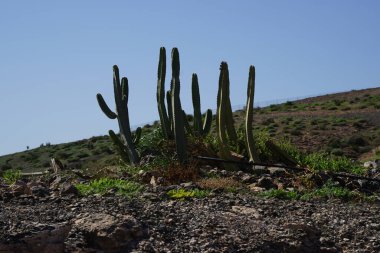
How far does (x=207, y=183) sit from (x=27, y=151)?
32042mm

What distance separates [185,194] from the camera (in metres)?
10.7

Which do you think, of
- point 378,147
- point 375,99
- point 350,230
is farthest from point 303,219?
point 375,99

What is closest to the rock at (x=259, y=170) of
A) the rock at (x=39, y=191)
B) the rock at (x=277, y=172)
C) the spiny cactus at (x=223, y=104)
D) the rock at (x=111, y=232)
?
the rock at (x=277, y=172)

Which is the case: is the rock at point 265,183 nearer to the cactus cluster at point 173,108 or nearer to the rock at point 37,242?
the cactus cluster at point 173,108

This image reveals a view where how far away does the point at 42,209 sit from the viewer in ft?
31.7

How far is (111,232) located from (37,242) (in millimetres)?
870

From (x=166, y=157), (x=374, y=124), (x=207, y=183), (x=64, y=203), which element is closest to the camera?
(x=64, y=203)

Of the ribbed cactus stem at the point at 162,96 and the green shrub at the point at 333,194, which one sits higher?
the ribbed cactus stem at the point at 162,96

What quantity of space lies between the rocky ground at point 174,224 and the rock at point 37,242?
1 cm

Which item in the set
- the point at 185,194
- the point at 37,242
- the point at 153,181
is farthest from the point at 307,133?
the point at 37,242

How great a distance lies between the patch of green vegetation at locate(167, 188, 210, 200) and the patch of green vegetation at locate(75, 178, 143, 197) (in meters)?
0.56

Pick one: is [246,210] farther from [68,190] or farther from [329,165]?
[329,165]

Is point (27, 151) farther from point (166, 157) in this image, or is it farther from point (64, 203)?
point (64, 203)

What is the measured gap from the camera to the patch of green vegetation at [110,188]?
11.0 meters
